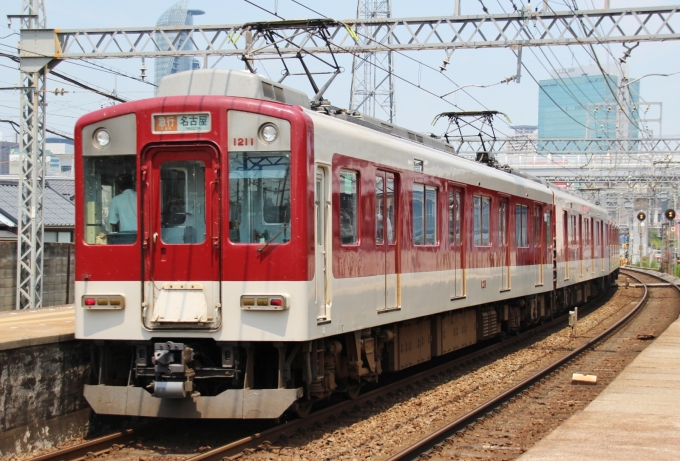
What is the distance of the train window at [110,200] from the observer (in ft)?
27.9

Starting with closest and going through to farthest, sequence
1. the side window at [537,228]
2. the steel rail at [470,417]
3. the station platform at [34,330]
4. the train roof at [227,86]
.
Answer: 1. the steel rail at [470,417]
2. the station platform at [34,330]
3. the train roof at [227,86]
4. the side window at [537,228]

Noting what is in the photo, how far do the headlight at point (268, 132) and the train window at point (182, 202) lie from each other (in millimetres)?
611

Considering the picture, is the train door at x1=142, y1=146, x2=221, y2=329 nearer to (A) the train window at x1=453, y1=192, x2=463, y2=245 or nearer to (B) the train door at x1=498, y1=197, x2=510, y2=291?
(A) the train window at x1=453, y1=192, x2=463, y2=245

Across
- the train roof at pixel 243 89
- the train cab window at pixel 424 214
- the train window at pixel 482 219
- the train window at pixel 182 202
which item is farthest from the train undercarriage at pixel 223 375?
the train window at pixel 482 219

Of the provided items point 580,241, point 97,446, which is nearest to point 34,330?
point 97,446

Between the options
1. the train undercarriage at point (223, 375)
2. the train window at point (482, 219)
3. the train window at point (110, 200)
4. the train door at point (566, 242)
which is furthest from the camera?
the train door at point (566, 242)

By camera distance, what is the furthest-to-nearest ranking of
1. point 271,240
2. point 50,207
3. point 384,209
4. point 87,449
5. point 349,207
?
point 50,207
point 384,209
point 349,207
point 271,240
point 87,449

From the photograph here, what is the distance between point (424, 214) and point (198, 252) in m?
3.98

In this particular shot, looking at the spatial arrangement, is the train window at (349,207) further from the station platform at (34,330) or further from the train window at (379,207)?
the station platform at (34,330)

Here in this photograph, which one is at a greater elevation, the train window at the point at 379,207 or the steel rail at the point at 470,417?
the train window at the point at 379,207

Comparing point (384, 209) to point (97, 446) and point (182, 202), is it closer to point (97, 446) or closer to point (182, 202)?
point (182, 202)

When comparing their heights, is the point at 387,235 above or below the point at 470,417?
above

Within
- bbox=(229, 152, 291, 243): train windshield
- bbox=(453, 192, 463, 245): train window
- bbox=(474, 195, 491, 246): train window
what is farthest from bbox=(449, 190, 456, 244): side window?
bbox=(229, 152, 291, 243): train windshield

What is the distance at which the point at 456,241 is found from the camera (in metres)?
12.8
